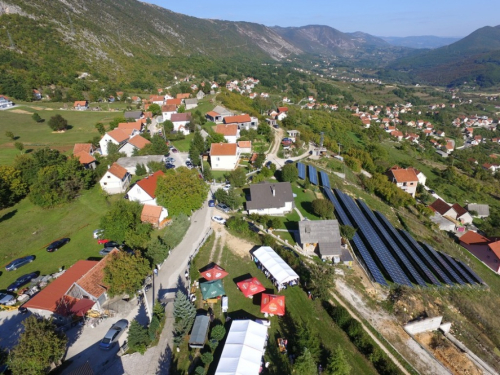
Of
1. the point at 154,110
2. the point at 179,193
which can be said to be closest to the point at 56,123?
the point at 154,110

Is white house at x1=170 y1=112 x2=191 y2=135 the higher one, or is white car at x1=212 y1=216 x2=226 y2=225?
white house at x1=170 y1=112 x2=191 y2=135

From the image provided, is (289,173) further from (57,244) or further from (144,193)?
(57,244)

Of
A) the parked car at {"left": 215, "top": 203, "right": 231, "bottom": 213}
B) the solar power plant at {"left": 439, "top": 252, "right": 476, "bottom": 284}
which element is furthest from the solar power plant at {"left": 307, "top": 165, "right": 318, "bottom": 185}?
the solar power plant at {"left": 439, "top": 252, "right": 476, "bottom": 284}

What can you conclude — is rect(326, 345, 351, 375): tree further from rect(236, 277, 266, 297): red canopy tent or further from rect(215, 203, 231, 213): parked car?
rect(215, 203, 231, 213): parked car

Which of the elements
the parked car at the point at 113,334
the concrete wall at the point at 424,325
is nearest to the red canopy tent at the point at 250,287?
the parked car at the point at 113,334

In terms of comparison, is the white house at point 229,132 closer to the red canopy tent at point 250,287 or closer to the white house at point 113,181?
the white house at point 113,181

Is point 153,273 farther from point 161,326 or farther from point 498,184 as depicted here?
point 498,184
